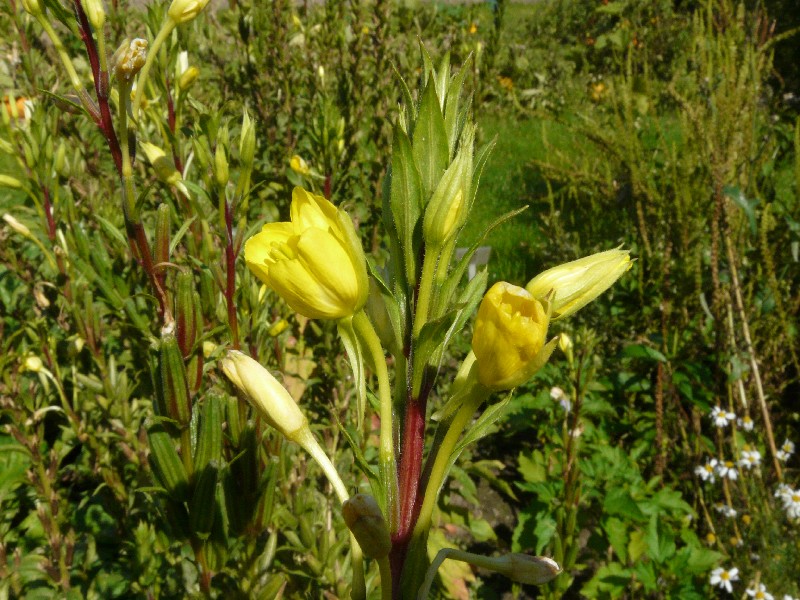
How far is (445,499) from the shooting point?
8.02ft

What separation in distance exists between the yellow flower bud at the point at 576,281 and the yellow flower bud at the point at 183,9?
81 cm

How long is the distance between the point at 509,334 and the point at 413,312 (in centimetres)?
15

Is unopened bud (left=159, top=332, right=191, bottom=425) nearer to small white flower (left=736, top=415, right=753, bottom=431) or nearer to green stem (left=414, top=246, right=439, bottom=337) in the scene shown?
green stem (left=414, top=246, right=439, bottom=337)

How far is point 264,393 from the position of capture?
2.19 feet

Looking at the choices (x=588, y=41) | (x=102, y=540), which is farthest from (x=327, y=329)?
(x=588, y=41)

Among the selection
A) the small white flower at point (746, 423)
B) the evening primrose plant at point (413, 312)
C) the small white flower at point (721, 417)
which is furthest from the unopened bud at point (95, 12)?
the small white flower at point (746, 423)

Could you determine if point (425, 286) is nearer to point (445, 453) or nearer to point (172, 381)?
point (445, 453)

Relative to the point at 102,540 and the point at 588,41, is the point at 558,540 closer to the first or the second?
the point at 102,540

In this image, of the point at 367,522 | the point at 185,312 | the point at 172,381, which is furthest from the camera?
the point at 185,312

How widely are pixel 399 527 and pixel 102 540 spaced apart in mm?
1841

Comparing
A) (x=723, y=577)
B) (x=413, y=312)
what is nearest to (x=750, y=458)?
(x=723, y=577)

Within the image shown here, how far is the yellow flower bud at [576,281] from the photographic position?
68 cm

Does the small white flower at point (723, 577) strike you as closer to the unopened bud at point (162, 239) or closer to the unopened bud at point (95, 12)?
the unopened bud at point (162, 239)

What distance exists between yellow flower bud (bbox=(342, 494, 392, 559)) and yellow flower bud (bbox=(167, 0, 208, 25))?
0.92 metres
